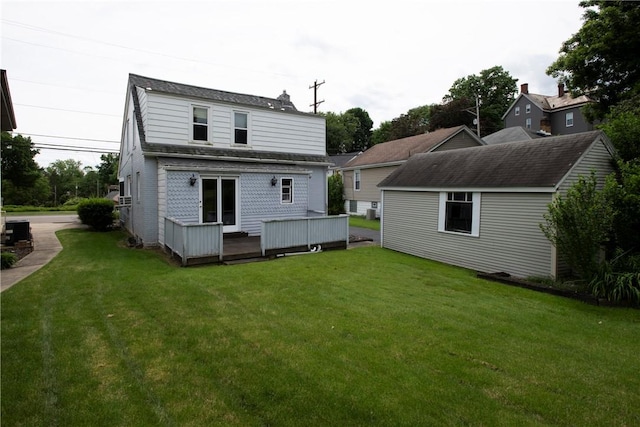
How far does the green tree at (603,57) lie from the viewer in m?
16.6

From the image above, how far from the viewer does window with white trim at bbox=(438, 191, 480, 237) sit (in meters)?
11.2

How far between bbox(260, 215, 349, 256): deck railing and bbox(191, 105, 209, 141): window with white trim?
192 inches

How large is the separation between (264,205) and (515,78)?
58.4 meters

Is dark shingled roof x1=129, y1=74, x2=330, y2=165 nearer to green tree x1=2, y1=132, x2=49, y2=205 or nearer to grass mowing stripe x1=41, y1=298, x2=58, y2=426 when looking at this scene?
grass mowing stripe x1=41, y1=298, x2=58, y2=426

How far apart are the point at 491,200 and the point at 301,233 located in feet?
20.2

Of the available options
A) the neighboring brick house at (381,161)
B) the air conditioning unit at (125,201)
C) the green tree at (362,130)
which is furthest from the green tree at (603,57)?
the green tree at (362,130)

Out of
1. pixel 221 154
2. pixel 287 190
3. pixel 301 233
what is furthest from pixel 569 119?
pixel 221 154

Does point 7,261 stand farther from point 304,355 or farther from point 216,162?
point 304,355

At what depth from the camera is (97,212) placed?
17.4 metres

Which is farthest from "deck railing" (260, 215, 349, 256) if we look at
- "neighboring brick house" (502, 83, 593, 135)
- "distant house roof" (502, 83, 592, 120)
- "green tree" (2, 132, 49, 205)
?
"green tree" (2, 132, 49, 205)

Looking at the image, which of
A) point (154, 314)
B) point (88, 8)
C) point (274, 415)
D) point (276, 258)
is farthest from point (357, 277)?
point (88, 8)

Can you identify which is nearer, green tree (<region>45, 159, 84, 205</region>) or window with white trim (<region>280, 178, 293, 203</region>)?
window with white trim (<region>280, 178, 293, 203</region>)

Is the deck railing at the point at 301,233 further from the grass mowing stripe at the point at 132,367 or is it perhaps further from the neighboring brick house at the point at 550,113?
the neighboring brick house at the point at 550,113

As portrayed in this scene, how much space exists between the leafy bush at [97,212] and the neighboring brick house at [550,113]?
146 ft
